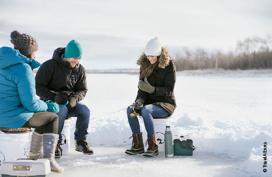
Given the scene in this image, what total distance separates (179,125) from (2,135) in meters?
3.04

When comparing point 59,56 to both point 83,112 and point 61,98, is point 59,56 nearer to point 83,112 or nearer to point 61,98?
point 61,98

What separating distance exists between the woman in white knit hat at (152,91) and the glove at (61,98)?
32.3 inches

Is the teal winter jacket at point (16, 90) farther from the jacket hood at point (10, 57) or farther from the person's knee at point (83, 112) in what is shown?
the person's knee at point (83, 112)

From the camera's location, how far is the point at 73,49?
5.73m

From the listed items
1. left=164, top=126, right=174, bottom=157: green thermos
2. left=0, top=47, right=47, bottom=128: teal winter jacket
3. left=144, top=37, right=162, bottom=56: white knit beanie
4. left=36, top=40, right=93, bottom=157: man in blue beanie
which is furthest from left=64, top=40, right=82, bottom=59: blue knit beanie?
left=164, top=126, right=174, bottom=157: green thermos

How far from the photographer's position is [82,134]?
605cm

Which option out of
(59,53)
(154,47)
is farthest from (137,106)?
(59,53)

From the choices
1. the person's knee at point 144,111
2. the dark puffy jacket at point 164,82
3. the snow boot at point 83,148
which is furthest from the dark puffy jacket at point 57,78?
the dark puffy jacket at point 164,82

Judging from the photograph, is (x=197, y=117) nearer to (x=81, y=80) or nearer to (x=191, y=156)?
(x=191, y=156)

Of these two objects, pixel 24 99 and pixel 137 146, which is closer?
pixel 24 99

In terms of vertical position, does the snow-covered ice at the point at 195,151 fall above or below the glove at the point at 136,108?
below

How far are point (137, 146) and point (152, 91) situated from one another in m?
0.71

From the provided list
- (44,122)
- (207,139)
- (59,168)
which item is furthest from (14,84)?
(207,139)

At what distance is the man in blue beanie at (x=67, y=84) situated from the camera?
583 centimetres
